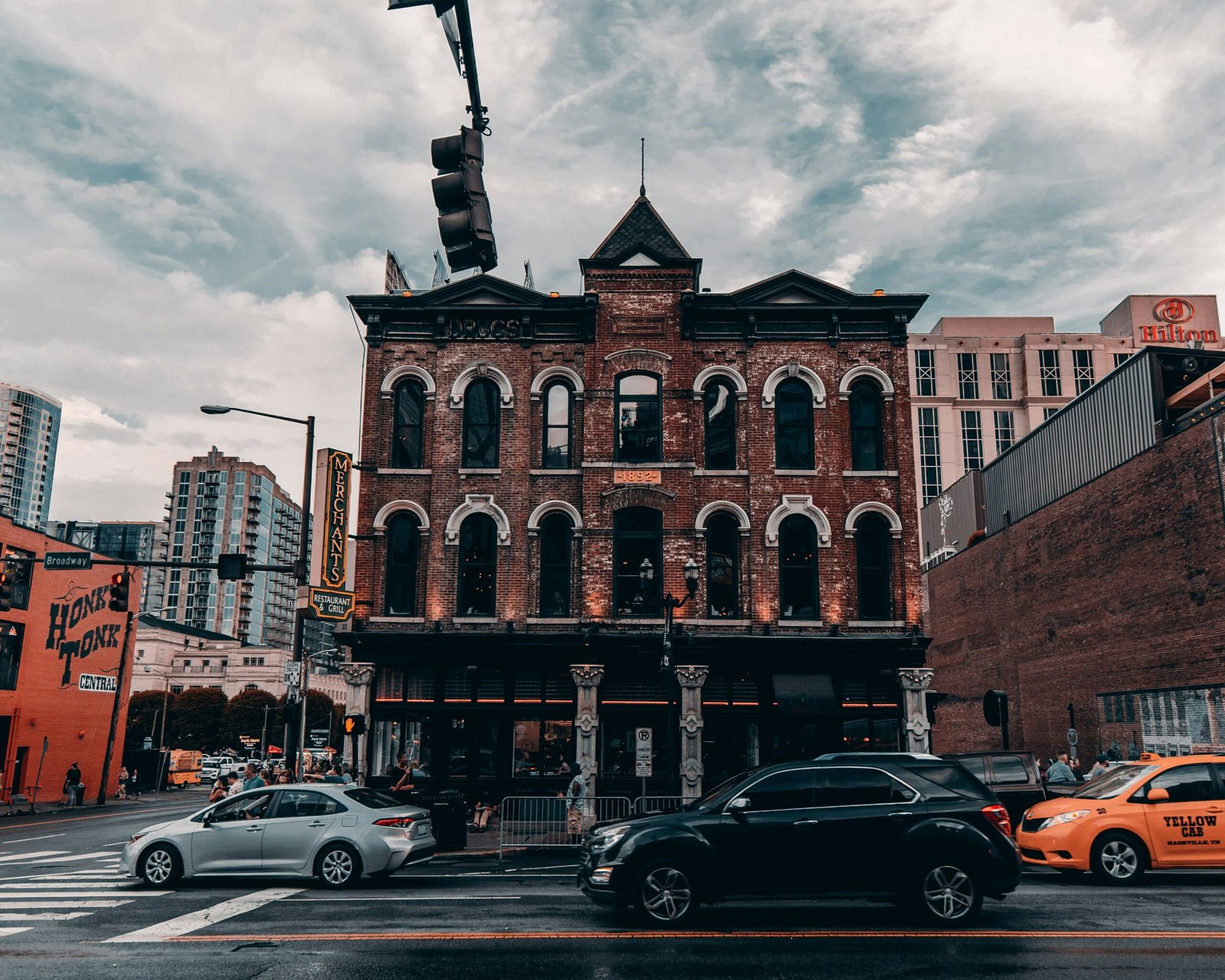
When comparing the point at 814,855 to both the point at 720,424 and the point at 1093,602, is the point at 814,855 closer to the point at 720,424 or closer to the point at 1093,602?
the point at 720,424

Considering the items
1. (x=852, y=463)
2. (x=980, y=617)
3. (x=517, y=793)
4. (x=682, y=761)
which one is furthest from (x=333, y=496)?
(x=980, y=617)

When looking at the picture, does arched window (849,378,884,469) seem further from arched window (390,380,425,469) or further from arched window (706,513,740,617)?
arched window (390,380,425,469)

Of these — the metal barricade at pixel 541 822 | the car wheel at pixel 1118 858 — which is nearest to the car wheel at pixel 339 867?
the metal barricade at pixel 541 822

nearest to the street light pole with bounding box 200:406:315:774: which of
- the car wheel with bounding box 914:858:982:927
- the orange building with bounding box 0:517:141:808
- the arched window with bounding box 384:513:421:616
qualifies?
the arched window with bounding box 384:513:421:616

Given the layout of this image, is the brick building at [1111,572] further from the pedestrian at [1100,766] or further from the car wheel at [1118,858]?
the car wheel at [1118,858]

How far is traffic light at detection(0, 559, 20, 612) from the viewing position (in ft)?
67.9

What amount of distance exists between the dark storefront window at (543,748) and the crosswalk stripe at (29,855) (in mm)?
9520

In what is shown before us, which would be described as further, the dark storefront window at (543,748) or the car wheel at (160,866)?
the dark storefront window at (543,748)

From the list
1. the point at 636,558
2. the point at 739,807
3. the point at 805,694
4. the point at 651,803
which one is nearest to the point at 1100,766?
the point at 805,694

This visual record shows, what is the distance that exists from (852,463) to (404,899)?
16.5 m

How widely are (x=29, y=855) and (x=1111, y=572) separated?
3109 centimetres

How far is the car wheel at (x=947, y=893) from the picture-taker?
10.1 m

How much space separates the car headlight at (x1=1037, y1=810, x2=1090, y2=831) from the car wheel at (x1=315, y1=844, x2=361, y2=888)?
9.61 m

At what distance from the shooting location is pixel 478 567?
2445cm
